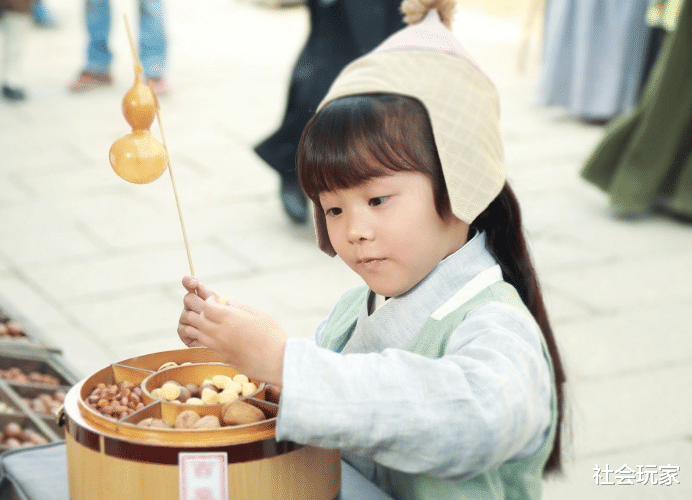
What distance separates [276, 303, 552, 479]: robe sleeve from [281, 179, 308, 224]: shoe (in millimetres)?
3365

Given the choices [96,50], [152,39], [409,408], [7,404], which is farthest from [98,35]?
[409,408]

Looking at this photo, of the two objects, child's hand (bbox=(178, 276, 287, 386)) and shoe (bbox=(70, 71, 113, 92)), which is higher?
child's hand (bbox=(178, 276, 287, 386))

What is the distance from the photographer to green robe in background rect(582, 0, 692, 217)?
462 cm

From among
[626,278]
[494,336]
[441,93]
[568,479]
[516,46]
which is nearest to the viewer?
[494,336]

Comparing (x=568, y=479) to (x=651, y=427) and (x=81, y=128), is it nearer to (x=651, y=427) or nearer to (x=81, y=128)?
(x=651, y=427)

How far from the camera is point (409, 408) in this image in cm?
119

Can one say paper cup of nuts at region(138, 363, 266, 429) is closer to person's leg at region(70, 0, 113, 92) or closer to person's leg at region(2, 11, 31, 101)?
person's leg at region(2, 11, 31, 101)

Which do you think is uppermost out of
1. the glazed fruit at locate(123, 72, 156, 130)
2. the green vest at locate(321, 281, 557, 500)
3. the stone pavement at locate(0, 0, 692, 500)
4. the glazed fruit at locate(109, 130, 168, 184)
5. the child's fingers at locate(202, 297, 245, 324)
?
the glazed fruit at locate(123, 72, 156, 130)

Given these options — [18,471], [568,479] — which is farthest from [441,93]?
[568,479]

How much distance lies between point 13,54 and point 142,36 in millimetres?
875

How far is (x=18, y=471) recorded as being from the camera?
1.51 meters

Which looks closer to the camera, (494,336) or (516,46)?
(494,336)

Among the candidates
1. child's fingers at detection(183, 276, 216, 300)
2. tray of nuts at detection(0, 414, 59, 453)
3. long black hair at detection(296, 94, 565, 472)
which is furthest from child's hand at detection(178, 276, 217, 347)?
tray of nuts at detection(0, 414, 59, 453)

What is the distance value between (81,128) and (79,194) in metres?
1.24
